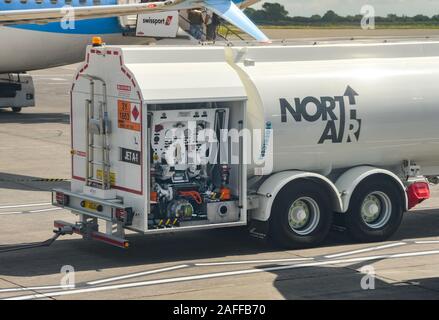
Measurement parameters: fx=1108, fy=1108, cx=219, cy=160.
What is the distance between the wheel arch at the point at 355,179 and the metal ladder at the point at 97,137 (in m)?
4.19

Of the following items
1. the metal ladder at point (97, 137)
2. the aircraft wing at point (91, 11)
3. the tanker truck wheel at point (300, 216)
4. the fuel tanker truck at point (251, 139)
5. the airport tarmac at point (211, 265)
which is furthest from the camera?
the aircraft wing at point (91, 11)

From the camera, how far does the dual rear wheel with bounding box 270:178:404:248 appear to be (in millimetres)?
19078

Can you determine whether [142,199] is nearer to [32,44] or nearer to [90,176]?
[90,176]

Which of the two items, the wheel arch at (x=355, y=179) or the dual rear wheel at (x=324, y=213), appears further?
the wheel arch at (x=355, y=179)

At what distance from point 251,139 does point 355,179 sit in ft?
7.13

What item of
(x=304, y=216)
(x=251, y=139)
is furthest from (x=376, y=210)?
(x=251, y=139)

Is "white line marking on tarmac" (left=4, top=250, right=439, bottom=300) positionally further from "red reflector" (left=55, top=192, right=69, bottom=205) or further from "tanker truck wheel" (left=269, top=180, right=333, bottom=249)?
"red reflector" (left=55, top=192, right=69, bottom=205)

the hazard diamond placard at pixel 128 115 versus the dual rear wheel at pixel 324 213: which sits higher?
the hazard diamond placard at pixel 128 115

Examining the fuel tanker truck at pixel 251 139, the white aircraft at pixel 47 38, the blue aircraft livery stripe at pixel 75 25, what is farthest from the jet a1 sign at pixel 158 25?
the fuel tanker truck at pixel 251 139

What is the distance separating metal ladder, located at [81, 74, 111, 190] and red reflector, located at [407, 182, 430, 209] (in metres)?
5.76

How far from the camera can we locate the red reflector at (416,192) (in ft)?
67.5

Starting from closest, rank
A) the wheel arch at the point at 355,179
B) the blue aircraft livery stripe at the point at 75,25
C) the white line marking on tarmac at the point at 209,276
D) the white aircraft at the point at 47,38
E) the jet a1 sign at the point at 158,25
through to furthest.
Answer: the white line marking on tarmac at the point at 209,276
the wheel arch at the point at 355,179
the white aircraft at the point at 47,38
the blue aircraft livery stripe at the point at 75,25
the jet a1 sign at the point at 158,25

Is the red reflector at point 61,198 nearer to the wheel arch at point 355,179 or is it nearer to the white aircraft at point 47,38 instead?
the wheel arch at point 355,179

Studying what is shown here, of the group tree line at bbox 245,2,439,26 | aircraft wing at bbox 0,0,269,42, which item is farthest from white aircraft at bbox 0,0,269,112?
tree line at bbox 245,2,439,26
